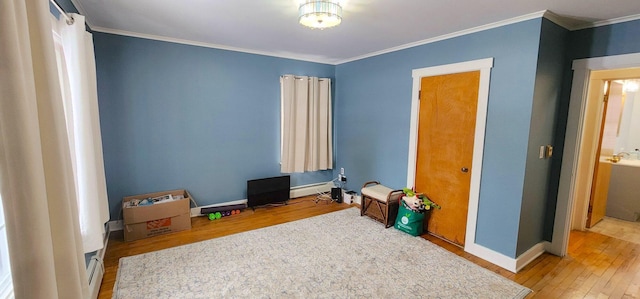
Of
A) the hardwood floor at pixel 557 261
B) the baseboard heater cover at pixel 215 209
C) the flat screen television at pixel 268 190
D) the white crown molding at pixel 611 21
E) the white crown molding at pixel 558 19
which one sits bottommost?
the hardwood floor at pixel 557 261

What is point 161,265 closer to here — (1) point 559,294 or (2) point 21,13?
(2) point 21,13

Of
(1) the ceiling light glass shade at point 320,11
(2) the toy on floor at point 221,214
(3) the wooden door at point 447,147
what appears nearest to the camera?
(1) the ceiling light glass shade at point 320,11

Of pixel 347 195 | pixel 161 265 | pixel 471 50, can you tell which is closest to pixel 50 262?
pixel 161 265

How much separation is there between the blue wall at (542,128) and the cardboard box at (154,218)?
3565 mm

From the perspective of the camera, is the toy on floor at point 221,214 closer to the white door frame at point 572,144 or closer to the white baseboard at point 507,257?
the white baseboard at point 507,257

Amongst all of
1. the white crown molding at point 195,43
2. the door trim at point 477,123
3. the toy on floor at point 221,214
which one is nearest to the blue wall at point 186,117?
the white crown molding at point 195,43

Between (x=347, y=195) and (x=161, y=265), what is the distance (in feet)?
8.88

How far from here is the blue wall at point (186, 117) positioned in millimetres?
3119

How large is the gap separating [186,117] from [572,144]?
170 inches

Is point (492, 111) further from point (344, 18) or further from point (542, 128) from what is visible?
point (344, 18)

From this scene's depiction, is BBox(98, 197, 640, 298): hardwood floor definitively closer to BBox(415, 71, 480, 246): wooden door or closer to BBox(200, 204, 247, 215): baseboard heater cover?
BBox(200, 204, 247, 215): baseboard heater cover

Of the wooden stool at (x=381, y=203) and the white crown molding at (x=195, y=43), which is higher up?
the white crown molding at (x=195, y=43)

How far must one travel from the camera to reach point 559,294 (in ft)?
7.29

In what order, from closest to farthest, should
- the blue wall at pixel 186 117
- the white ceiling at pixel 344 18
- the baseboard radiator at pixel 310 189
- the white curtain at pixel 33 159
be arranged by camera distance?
the white curtain at pixel 33 159
the white ceiling at pixel 344 18
the blue wall at pixel 186 117
the baseboard radiator at pixel 310 189
